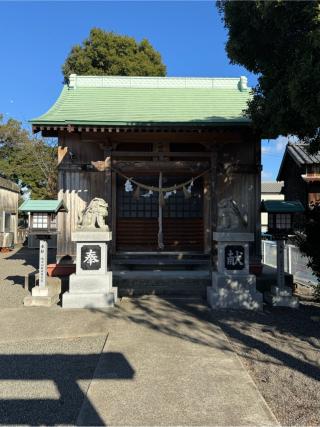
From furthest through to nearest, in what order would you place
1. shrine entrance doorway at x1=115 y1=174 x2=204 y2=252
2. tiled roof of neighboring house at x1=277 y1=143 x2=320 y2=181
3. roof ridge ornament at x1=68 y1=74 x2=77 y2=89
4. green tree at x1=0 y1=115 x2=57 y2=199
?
1. green tree at x1=0 y1=115 x2=57 y2=199
2. tiled roof of neighboring house at x1=277 y1=143 x2=320 y2=181
3. roof ridge ornament at x1=68 y1=74 x2=77 y2=89
4. shrine entrance doorway at x1=115 y1=174 x2=204 y2=252

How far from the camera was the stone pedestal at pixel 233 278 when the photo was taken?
307 inches

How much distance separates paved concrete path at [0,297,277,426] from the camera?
3520 mm

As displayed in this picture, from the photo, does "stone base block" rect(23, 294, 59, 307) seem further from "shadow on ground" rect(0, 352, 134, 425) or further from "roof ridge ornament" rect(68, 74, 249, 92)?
"roof ridge ornament" rect(68, 74, 249, 92)

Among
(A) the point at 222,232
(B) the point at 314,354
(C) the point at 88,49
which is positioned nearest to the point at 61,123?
(A) the point at 222,232

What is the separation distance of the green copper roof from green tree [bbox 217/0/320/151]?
2.78 m

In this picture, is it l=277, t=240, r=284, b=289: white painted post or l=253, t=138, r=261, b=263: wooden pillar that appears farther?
l=253, t=138, r=261, b=263: wooden pillar

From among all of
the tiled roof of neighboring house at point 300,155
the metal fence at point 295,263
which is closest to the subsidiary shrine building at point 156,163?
the metal fence at point 295,263

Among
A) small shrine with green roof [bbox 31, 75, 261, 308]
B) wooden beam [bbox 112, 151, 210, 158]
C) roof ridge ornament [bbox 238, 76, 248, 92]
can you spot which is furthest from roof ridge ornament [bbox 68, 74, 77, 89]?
roof ridge ornament [bbox 238, 76, 248, 92]

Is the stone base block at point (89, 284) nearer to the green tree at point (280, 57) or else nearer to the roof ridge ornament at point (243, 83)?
the green tree at point (280, 57)

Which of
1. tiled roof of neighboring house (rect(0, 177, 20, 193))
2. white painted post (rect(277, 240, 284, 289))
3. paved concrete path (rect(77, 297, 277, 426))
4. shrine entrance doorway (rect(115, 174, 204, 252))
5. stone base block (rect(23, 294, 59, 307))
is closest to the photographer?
paved concrete path (rect(77, 297, 277, 426))

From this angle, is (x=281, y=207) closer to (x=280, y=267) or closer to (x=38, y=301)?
(x=280, y=267)

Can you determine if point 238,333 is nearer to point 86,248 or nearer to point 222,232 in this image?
point 222,232

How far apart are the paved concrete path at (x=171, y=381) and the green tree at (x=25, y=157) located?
26.9 meters

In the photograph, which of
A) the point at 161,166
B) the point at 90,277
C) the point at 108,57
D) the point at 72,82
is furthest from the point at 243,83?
the point at 108,57
